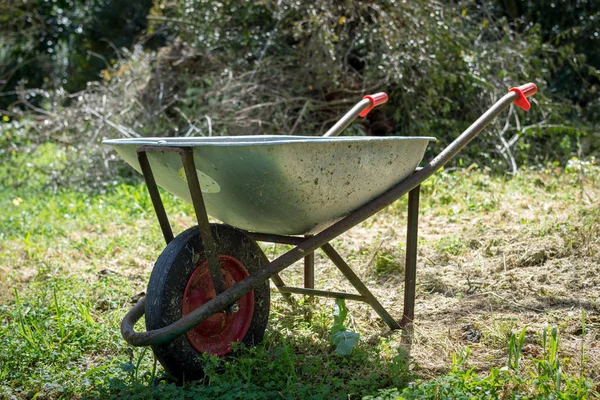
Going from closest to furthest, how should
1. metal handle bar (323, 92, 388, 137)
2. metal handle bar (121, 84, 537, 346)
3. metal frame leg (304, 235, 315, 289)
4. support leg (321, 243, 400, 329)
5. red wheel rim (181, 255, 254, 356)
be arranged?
metal handle bar (121, 84, 537, 346)
red wheel rim (181, 255, 254, 356)
support leg (321, 243, 400, 329)
metal frame leg (304, 235, 315, 289)
metal handle bar (323, 92, 388, 137)

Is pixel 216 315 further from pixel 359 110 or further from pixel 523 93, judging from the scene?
pixel 523 93

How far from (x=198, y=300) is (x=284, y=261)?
0.36 m

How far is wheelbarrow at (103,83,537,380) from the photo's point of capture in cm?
211

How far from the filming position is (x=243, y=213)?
7.97 ft

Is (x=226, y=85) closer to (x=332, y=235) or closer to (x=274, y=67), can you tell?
(x=274, y=67)

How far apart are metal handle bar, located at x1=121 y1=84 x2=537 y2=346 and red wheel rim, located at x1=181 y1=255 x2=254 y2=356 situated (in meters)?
0.18

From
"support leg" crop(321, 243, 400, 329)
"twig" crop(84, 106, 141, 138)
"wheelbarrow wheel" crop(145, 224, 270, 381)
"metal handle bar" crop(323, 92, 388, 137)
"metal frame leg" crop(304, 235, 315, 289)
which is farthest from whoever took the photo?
"twig" crop(84, 106, 141, 138)

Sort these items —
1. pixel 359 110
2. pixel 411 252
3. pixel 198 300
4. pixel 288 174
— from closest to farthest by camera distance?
1. pixel 288 174
2. pixel 198 300
3. pixel 411 252
4. pixel 359 110

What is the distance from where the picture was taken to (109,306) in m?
3.14

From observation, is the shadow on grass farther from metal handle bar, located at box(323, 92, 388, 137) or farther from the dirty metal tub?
metal handle bar, located at box(323, 92, 388, 137)

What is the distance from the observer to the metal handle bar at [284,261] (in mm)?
2059

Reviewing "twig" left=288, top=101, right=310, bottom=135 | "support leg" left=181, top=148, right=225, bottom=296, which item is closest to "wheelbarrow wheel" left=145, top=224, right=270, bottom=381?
"support leg" left=181, top=148, right=225, bottom=296

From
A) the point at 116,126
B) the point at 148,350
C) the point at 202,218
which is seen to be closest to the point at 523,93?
the point at 202,218

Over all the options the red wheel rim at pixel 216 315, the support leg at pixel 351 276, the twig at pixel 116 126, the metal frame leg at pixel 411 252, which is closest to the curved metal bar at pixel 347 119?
the metal frame leg at pixel 411 252
